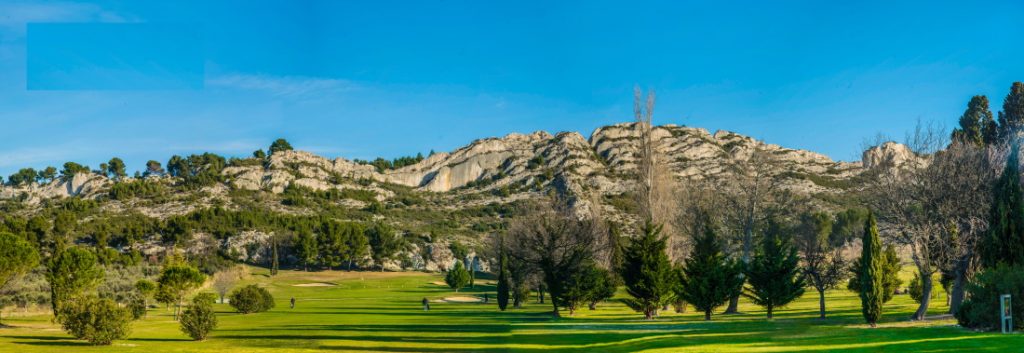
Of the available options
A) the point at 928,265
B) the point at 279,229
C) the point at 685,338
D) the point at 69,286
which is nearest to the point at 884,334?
the point at 685,338

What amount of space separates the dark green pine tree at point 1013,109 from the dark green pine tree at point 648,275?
4512 centimetres

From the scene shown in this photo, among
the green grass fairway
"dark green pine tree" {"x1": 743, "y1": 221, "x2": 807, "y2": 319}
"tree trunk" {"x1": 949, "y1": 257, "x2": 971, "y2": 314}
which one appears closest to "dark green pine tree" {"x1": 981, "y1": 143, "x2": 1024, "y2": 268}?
the green grass fairway

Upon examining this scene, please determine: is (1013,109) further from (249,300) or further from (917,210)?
(249,300)

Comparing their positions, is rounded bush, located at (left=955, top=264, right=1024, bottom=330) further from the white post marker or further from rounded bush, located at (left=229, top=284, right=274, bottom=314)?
rounded bush, located at (left=229, top=284, right=274, bottom=314)

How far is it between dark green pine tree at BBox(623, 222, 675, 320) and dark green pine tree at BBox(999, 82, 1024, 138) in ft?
148

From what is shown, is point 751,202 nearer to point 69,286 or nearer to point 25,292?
point 69,286

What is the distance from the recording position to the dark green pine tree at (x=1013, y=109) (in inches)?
2586

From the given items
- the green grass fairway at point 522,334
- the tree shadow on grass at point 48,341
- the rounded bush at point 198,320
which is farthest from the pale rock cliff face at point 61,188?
the rounded bush at point 198,320

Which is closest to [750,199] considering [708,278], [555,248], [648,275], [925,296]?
[708,278]

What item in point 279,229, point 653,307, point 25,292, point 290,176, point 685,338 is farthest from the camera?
point 290,176

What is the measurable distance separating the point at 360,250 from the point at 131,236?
3619 centimetres

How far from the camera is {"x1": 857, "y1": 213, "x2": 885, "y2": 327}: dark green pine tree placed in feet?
96.3

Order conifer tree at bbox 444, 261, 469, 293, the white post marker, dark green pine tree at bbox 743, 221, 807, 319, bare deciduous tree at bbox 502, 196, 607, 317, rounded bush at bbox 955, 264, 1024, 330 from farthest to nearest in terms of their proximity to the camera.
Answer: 1. conifer tree at bbox 444, 261, 469, 293
2. bare deciduous tree at bbox 502, 196, 607, 317
3. dark green pine tree at bbox 743, 221, 807, 319
4. rounded bush at bbox 955, 264, 1024, 330
5. the white post marker

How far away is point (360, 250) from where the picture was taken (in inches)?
4395
